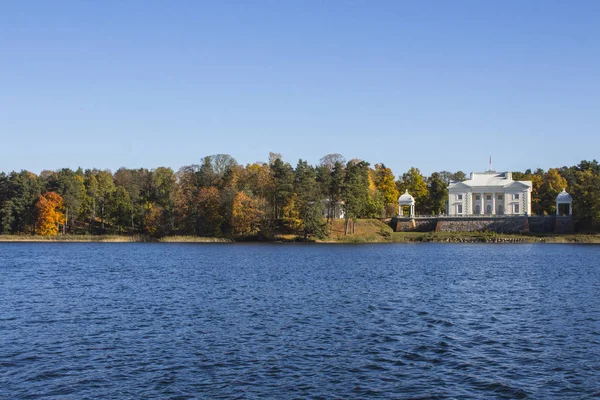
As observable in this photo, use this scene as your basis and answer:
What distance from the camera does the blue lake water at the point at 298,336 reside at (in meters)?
18.2

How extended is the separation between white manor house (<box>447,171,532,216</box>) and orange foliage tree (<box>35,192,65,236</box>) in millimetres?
77945

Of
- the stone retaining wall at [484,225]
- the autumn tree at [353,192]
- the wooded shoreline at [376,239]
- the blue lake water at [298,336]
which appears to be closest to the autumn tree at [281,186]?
the wooded shoreline at [376,239]

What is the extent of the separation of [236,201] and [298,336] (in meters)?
81.7

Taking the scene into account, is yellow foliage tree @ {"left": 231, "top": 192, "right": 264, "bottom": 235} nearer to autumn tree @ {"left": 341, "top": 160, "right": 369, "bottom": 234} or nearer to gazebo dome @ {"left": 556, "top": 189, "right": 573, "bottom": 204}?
autumn tree @ {"left": 341, "top": 160, "right": 369, "bottom": 234}

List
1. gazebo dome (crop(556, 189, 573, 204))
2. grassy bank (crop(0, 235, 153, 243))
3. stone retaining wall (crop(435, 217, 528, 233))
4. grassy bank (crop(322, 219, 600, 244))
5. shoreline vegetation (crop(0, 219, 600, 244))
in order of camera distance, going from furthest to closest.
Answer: stone retaining wall (crop(435, 217, 528, 233))
gazebo dome (crop(556, 189, 573, 204))
grassy bank (crop(0, 235, 153, 243))
shoreline vegetation (crop(0, 219, 600, 244))
grassy bank (crop(322, 219, 600, 244))

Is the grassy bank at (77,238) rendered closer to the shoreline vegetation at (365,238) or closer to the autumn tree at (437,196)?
the shoreline vegetation at (365,238)

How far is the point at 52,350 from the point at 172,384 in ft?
22.0

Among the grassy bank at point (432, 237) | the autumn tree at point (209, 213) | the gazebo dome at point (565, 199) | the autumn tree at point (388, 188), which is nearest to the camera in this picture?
the grassy bank at point (432, 237)

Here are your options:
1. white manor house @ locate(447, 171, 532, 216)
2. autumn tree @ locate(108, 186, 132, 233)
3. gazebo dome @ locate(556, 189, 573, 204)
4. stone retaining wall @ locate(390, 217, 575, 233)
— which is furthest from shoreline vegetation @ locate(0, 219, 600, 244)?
white manor house @ locate(447, 171, 532, 216)

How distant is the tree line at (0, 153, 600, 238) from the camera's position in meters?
105

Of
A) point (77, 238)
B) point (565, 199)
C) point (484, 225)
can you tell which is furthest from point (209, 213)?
point (565, 199)

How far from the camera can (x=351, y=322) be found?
27.9 m

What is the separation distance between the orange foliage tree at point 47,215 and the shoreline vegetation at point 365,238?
2.58 meters

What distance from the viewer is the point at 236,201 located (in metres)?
106
